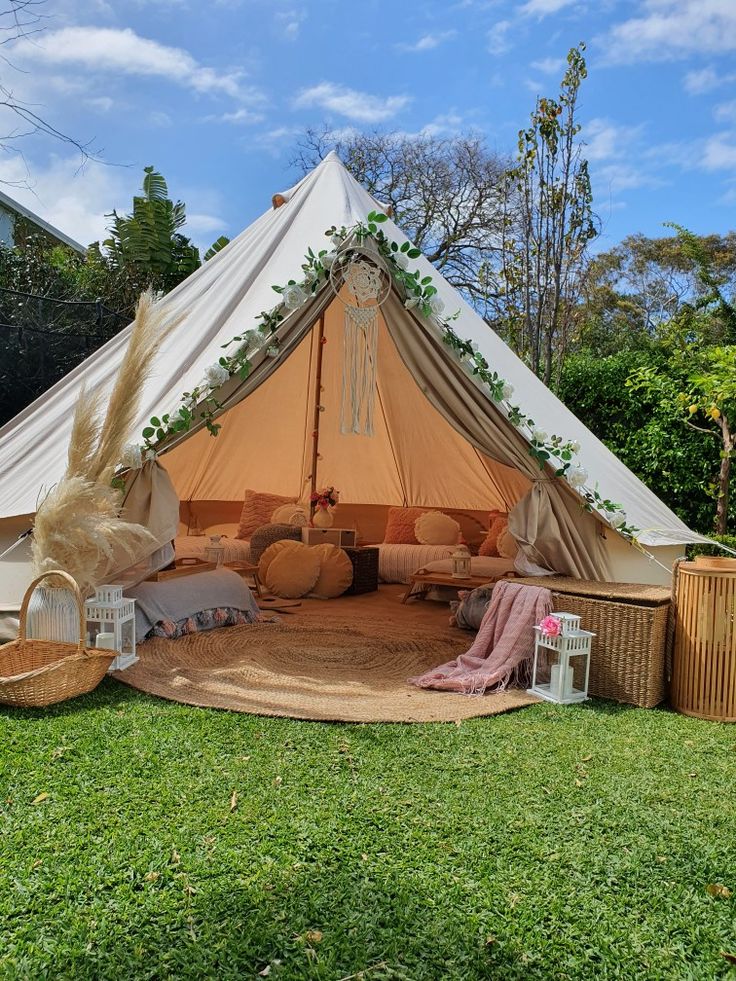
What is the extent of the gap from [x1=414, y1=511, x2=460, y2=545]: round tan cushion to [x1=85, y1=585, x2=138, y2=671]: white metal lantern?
3.54m

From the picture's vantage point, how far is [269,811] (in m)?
2.36

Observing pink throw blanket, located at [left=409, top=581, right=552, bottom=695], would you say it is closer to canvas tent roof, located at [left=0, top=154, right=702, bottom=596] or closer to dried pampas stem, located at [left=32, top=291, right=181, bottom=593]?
canvas tent roof, located at [left=0, top=154, right=702, bottom=596]

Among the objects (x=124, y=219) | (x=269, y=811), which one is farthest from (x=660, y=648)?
(x=124, y=219)

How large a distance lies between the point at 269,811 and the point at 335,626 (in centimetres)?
267

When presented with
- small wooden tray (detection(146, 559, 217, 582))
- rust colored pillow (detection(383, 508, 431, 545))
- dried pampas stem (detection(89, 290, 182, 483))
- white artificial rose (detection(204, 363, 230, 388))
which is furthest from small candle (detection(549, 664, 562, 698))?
rust colored pillow (detection(383, 508, 431, 545))

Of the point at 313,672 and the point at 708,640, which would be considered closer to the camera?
the point at 708,640

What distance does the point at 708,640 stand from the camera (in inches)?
136

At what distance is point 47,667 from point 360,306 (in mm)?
2449

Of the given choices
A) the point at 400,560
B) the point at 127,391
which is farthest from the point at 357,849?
the point at 400,560

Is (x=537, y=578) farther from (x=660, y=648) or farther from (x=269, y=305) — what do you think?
(x=269, y=305)

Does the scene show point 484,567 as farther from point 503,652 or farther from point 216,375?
point 216,375

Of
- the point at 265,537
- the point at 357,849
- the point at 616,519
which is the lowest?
the point at 357,849

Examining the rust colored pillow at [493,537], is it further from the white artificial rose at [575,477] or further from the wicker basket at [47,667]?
the wicker basket at [47,667]

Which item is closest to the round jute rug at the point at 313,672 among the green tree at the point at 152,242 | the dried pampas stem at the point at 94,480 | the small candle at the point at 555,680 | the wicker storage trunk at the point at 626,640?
the small candle at the point at 555,680
